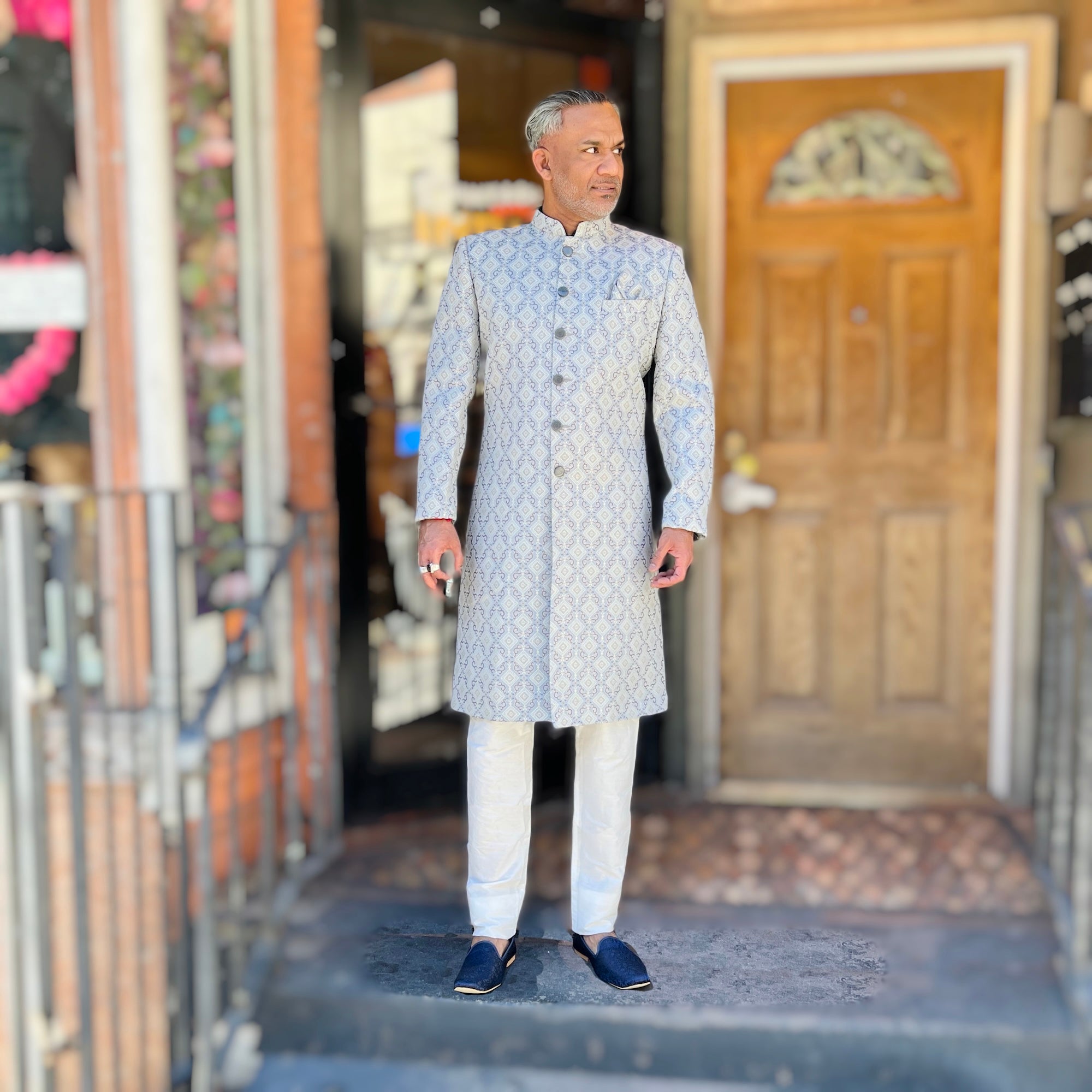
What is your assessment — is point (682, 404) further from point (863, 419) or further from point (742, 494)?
point (863, 419)

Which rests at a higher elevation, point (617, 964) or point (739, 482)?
point (739, 482)

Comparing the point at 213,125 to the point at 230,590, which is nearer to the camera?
the point at 213,125

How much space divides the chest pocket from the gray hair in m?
0.22

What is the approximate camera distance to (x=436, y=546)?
54.8 inches

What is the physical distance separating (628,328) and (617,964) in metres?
0.81

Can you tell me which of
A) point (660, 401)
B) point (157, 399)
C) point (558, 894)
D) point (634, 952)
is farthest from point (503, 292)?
point (558, 894)

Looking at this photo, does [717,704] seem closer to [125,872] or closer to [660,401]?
[125,872]

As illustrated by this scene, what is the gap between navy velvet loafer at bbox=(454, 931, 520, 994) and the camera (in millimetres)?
1435

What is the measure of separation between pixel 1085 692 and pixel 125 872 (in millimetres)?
2345

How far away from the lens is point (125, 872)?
2904mm

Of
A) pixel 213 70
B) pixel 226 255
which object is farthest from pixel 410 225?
pixel 213 70

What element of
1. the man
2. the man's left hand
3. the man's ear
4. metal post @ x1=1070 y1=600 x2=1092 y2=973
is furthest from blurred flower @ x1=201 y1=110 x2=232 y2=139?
metal post @ x1=1070 y1=600 x2=1092 y2=973

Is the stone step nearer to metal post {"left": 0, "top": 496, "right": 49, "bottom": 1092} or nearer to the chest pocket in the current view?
metal post {"left": 0, "top": 496, "right": 49, "bottom": 1092}

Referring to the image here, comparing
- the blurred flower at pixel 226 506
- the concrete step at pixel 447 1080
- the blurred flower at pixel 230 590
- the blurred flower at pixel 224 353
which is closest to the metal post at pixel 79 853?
the concrete step at pixel 447 1080
